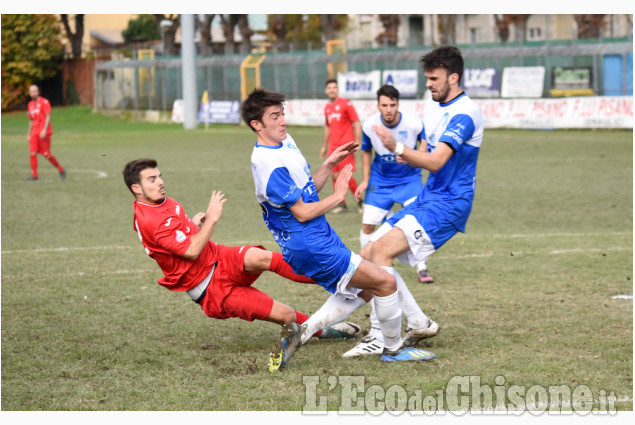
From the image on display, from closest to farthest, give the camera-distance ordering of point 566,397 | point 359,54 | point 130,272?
point 566,397
point 130,272
point 359,54

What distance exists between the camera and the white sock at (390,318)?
5898 mm

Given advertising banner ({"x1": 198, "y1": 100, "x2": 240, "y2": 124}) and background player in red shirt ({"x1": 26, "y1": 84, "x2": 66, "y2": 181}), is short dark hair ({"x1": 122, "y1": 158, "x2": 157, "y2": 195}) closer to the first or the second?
background player in red shirt ({"x1": 26, "y1": 84, "x2": 66, "y2": 181})

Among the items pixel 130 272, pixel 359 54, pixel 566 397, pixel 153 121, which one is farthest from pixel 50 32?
pixel 566 397

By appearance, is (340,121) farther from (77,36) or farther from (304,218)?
(77,36)

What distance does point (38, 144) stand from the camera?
18422 mm

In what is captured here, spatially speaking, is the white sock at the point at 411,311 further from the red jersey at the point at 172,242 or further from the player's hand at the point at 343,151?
the red jersey at the point at 172,242

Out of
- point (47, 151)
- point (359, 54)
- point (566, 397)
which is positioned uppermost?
point (359, 54)

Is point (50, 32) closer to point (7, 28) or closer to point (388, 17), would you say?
point (7, 28)

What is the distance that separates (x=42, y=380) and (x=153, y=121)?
40255 millimetres

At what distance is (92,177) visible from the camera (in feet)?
61.1

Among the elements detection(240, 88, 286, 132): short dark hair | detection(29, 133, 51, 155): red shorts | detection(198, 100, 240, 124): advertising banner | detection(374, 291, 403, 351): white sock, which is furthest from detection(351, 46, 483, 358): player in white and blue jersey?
detection(198, 100, 240, 124): advertising banner

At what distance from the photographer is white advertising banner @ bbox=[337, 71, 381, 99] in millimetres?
37125

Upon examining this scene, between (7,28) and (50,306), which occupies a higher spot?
(7,28)

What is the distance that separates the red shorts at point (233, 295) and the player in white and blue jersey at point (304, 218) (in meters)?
0.41
